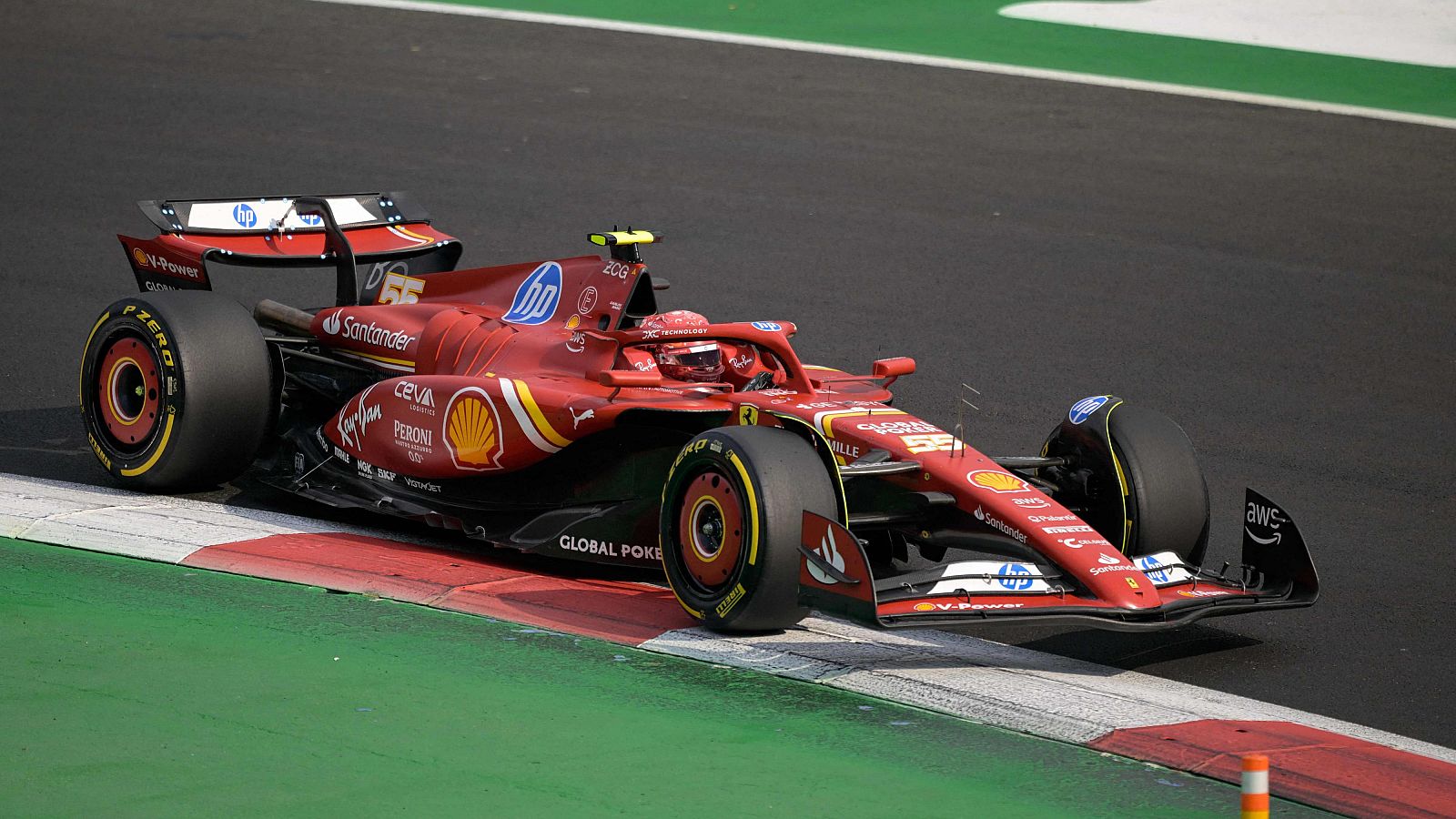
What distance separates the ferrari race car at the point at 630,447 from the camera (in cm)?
629

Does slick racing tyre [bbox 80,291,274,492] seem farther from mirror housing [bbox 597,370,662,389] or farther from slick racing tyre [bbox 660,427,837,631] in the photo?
slick racing tyre [bbox 660,427,837,631]

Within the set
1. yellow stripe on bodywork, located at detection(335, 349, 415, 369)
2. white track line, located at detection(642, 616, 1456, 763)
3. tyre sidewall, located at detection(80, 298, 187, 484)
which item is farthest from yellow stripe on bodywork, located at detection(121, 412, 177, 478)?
white track line, located at detection(642, 616, 1456, 763)

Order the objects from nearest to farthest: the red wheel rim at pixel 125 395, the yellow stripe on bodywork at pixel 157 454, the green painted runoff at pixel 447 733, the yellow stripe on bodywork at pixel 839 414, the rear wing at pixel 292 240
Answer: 1. the green painted runoff at pixel 447 733
2. the yellow stripe on bodywork at pixel 839 414
3. the yellow stripe on bodywork at pixel 157 454
4. the red wheel rim at pixel 125 395
5. the rear wing at pixel 292 240

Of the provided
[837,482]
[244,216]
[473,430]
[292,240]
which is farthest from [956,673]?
[244,216]

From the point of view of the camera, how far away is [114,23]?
18.6m

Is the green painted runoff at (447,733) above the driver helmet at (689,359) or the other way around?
the other way around

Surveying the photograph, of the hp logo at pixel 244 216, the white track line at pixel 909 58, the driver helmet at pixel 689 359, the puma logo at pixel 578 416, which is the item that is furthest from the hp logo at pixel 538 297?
the white track line at pixel 909 58

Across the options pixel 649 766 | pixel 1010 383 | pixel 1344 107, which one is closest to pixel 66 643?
pixel 649 766

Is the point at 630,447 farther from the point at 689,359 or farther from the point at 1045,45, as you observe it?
the point at 1045,45

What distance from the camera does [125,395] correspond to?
8180 millimetres

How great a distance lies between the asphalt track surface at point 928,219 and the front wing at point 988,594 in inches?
12.5

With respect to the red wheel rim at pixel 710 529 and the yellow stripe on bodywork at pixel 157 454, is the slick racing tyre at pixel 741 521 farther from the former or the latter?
the yellow stripe on bodywork at pixel 157 454

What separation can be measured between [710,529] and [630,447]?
793 mm

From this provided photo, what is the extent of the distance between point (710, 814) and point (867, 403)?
2.50 meters
